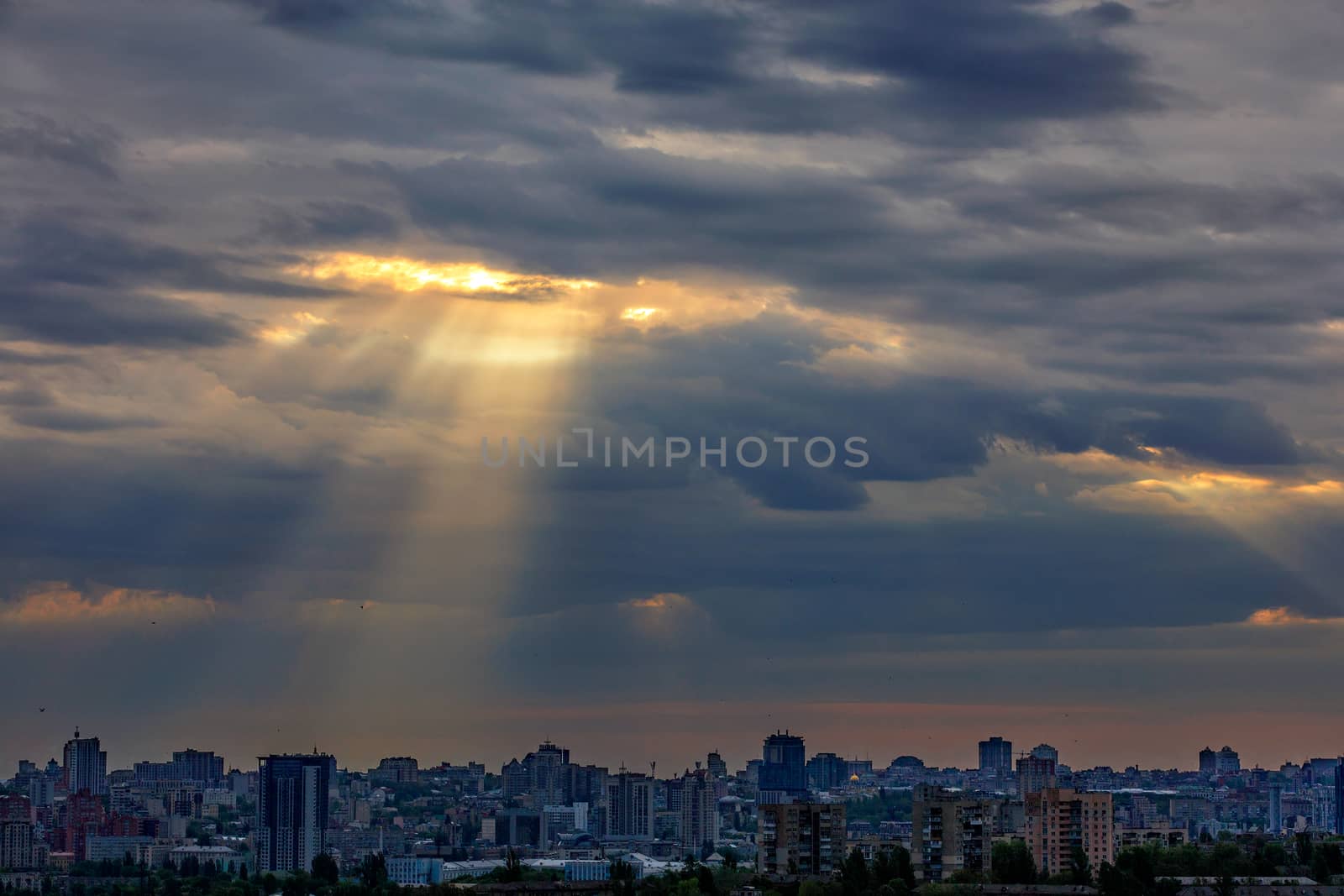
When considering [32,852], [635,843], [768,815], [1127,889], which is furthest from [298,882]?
[635,843]

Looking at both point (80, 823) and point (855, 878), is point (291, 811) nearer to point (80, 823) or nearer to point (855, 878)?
point (80, 823)

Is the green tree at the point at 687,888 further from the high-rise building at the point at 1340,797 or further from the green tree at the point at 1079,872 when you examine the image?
the high-rise building at the point at 1340,797

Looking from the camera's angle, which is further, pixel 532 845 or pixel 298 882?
pixel 532 845

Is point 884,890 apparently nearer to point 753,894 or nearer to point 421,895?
point 753,894

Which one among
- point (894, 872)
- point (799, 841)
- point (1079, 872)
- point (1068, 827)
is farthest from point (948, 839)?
point (1068, 827)

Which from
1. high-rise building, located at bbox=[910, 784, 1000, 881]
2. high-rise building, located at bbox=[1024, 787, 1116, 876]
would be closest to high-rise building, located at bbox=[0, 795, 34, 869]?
high-rise building, located at bbox=[1024, 787, 1116, 876]
